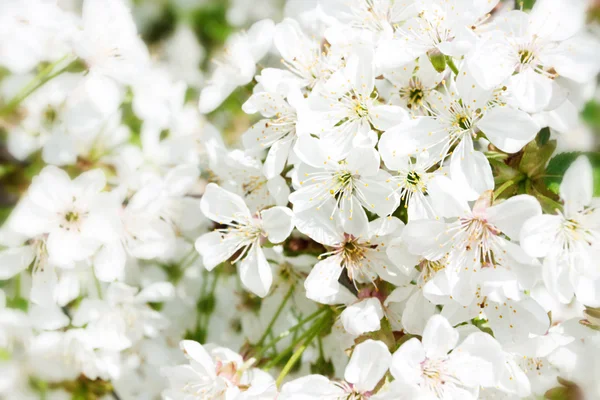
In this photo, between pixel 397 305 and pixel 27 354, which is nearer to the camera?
pixel 397 305

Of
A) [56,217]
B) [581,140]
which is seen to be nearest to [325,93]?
[56,217]

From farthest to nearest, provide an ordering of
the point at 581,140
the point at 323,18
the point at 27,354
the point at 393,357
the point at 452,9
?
the point at 581,140 < the point at 27,354 < the point at 323,18 < the point at 452,9 < the point at 393,357

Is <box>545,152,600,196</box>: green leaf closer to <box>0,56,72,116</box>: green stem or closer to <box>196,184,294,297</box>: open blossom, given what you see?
<box>196,184,294,297</box>: open blossom

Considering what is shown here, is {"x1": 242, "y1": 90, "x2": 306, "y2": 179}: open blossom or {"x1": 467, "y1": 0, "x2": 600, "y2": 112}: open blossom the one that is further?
{"x1": 242, "y1": 90, "x2": 306, "y2": 179}: open blossom

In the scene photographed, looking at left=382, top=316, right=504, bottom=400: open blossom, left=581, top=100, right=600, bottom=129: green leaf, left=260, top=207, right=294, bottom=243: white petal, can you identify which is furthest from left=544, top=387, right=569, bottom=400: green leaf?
left=581, top=100, right=600, bottom=129: green leaf

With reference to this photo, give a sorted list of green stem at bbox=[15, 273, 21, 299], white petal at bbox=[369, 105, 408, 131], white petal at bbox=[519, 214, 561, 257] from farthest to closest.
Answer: green stem at bbox=[15, 273, 21, 299] → white petal at bbox=[369, 105, 408, 131] → white petal at bbox=[519, 214, 561, 257]

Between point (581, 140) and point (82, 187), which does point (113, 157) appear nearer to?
point (82, 187)

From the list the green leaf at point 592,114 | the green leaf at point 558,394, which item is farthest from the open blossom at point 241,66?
the green leaf at point 592,114

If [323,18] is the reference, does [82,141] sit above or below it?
below

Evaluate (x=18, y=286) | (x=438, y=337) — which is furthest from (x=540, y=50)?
(x=18, y=286)
